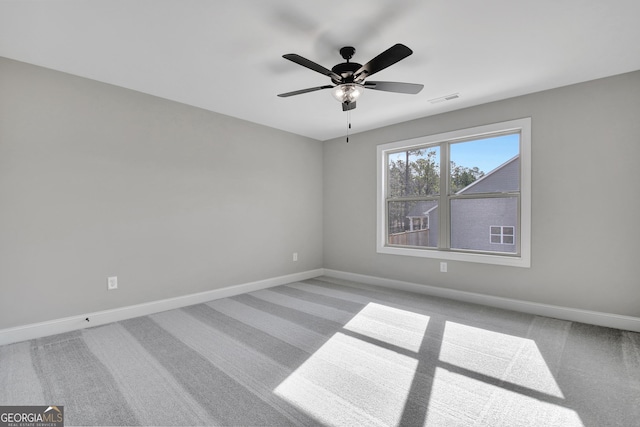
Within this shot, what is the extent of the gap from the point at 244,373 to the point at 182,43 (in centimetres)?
256

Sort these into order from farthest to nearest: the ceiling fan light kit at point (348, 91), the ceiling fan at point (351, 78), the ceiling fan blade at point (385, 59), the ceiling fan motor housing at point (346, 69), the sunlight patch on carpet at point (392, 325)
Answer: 1. the sunlight patch on carpet at point (392, 325)
2. the ceiling fan light kit at point (348, 91)
3. the ceiling fan motor housing at point (346, 69)
4. the ceiling fan at point (351, 78)
5. the ceiling fan blade at point (385, 59)

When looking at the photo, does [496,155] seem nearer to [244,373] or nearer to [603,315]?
[603,315]

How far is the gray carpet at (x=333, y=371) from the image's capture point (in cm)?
165

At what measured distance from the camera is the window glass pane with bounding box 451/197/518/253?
3477 millimetres

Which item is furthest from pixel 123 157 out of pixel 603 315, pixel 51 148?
pixel 603 315

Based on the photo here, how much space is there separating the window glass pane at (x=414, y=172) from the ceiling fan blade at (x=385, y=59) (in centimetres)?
221

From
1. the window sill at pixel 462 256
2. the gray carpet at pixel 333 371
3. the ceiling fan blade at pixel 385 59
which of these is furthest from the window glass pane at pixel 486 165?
the ceiling fan blade at pixel 385 59

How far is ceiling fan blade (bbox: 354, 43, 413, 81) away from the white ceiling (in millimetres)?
246

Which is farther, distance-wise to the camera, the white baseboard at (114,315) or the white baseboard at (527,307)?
the white baseboard at (527,307)

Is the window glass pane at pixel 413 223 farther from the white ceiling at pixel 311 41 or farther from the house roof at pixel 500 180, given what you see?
the white ceiling at pixel 311 41

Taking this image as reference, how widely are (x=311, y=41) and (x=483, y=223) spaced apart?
9.71 ft

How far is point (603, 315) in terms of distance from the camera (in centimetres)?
287

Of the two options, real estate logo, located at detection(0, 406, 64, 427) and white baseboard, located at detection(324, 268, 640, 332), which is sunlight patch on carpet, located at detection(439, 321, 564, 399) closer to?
white baseboard, located at detection(324, 268, 640, 332)

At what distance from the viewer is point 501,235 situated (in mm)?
3527
